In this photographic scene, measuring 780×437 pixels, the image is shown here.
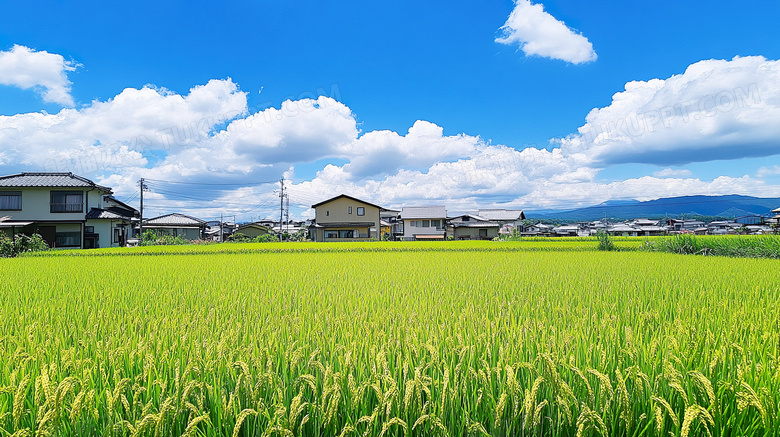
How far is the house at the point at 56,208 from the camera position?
29234mm

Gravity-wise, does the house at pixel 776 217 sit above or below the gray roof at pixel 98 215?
below

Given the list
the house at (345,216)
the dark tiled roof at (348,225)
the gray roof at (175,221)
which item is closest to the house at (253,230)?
the gray roof at (175,221)

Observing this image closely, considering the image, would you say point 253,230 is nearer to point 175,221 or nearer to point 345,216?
point 175,221

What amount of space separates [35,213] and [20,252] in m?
17.2

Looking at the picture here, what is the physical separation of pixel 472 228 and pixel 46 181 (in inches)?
1915

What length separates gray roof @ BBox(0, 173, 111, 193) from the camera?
2951 centimetres

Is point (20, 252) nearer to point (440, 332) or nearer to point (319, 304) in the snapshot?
point (319, 304)

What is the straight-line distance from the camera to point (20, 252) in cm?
1703

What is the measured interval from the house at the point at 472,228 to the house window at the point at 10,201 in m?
47.7

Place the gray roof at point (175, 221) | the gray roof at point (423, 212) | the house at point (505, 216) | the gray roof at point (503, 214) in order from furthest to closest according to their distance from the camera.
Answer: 1. the gray roof at point (503, 214)
2. the house at point (505, 216)
3. the gray roof at point (423, 212)
4. the gray roof at point (175, 221)

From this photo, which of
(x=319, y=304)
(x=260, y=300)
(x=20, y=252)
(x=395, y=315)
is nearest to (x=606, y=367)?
(x=395, y=315)

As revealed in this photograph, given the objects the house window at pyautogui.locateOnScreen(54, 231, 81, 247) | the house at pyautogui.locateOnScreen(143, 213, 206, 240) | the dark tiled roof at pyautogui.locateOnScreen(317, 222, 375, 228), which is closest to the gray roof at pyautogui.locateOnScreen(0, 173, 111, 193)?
the house window at pyautogui.locateOnScreen(54, 231, 81, 247)

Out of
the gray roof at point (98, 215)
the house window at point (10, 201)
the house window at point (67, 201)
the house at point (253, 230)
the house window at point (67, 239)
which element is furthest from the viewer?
the house at point (253, 230)

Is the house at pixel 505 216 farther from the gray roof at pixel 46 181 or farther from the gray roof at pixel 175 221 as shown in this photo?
the gray roof at pixel 46 181
